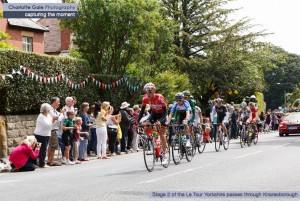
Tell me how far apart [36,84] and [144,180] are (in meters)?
11.2

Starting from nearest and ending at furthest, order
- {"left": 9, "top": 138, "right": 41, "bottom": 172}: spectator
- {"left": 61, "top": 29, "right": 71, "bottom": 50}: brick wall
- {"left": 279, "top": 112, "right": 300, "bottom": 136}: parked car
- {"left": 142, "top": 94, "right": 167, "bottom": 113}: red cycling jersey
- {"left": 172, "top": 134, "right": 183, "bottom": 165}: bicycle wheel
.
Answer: {"left": 142, "top": 94, "right": 167, "bottom": 113}: red cycling jersey < {"left": 9, "top": 138, "right": 41, "bottom": 172}: spectator < {"left": 172, "top": 134, "right": 183, "bottom": 165}: bicycle wheel < {"left": 279, "top": 112, "right": 300, "bottom": 136}: parked car < {"left": 61, "top": 29, "right": 71, "bottom": 50}: brick wall

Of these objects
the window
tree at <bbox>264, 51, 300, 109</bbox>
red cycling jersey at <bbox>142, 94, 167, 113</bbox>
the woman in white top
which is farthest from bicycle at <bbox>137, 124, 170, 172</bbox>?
tree at <bbox>264, 51, 300, 109</bbox>

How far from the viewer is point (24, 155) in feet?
43.9

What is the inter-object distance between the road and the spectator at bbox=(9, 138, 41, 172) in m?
0.40

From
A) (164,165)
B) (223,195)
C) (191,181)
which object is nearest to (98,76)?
(164,165)

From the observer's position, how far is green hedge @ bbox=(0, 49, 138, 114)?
18875mm

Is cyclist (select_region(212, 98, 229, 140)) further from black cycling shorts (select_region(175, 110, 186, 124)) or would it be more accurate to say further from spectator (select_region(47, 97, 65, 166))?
spectator (select_region(47, 97, 65, 166))

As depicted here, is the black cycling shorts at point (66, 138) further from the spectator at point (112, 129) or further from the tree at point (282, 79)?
the tree at point (282, 79)

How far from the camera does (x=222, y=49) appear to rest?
42.9 metres

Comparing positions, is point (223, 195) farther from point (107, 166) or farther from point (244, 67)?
point (244, 67)

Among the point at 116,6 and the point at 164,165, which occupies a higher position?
the point at 116,6

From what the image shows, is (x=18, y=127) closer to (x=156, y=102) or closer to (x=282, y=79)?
(x=156, y=102)

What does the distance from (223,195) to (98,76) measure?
1685 centimetres

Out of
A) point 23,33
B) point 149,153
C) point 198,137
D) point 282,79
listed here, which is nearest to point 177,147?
point 149,153
